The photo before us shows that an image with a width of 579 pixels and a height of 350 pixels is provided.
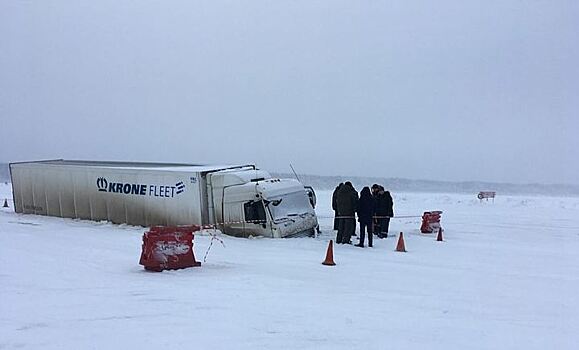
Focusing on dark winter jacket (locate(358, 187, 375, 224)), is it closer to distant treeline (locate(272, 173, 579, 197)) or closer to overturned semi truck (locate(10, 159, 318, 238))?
overturned semi truck (locate(10, 159, 318, 238))

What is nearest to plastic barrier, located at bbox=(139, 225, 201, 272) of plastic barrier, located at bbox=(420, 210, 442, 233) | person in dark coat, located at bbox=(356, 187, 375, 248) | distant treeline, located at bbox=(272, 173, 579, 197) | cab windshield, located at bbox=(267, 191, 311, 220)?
person in dark coat, located at bbox=(356, 187, 375, 248)

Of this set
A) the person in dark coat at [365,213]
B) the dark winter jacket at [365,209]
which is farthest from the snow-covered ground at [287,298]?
the dark winter jacket at [365,209]

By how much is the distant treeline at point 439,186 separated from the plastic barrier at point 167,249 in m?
55.0

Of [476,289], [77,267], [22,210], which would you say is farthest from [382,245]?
[22,210]

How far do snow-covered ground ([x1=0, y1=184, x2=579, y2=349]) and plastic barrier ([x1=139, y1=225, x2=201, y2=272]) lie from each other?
0.32m

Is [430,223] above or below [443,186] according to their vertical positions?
above

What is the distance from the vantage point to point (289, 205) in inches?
706

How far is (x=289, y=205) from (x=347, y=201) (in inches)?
98.0

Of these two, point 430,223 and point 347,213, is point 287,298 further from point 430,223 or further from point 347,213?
point 430,223

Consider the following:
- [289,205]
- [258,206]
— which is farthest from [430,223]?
[258,206]

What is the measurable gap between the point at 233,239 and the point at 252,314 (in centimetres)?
991

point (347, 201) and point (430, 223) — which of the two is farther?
point (430, 223)

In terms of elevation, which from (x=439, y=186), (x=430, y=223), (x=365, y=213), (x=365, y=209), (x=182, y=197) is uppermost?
(x=182, y=197)

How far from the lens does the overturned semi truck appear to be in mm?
17500
